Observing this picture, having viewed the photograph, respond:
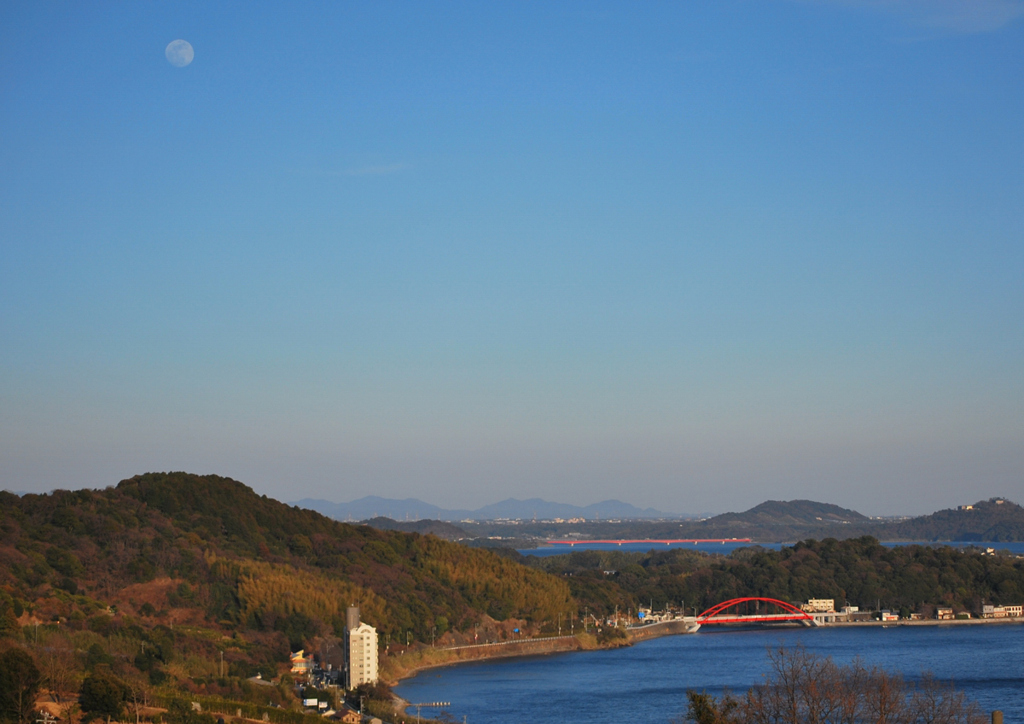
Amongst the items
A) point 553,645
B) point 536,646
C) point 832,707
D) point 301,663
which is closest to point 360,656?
point 301,663

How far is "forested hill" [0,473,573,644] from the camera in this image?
170 ft

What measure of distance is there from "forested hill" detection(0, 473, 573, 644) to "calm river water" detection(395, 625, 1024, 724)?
5.94 metres

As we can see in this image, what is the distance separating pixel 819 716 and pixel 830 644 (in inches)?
1917

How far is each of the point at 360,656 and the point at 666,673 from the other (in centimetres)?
1683

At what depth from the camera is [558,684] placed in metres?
49.6

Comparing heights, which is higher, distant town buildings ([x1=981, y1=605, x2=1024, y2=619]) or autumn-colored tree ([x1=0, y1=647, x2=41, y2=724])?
autumn-colored tree ([x1=0, y1=647, x2=41, y2=724])

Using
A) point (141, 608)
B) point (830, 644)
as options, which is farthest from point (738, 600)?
point (141, 608)

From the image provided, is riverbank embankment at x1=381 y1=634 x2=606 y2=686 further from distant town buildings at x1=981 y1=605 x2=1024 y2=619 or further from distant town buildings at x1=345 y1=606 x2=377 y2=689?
distant town buildings at x1=981 y1=605 x2=1024 y2=619

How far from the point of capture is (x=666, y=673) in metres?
53.6

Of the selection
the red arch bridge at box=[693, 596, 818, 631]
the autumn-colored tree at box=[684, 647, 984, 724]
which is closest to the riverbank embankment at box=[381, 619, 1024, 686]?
the red arch bridge at box=[693, 596, 818, 631]

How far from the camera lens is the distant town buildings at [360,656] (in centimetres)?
4312

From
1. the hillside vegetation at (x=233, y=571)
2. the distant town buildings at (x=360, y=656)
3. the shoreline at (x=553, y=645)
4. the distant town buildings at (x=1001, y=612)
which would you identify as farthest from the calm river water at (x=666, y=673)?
the distant town buildings at (x=1001, y=612)

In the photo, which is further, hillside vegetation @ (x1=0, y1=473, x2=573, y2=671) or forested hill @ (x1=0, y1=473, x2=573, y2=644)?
forested hill @ (x1=0, y1=473, x2=573, y2=644)

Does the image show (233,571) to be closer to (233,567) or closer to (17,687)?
(233,567)
